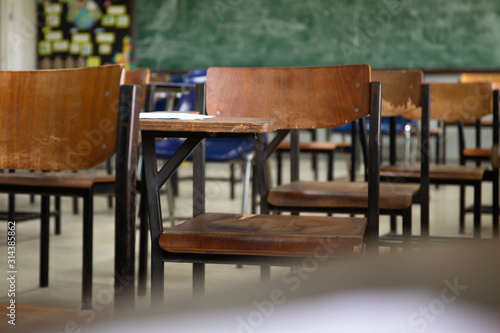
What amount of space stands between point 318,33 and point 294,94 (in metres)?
6.14

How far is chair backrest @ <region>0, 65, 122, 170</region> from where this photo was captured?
135 centimetres

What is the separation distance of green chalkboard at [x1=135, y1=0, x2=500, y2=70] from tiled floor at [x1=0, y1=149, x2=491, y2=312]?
8.92ft

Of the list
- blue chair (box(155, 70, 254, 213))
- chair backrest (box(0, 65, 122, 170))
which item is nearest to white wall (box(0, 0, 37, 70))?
blue chair (box(155, 70, 254, 213))

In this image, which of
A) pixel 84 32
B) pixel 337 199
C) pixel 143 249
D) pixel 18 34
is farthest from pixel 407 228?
pixel 18 34

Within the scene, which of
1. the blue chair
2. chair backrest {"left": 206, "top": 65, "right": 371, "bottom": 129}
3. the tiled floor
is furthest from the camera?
the blue chair

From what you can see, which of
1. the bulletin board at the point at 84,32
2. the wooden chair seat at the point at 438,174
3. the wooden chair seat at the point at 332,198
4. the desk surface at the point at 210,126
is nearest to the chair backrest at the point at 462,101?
the wooden chair seat at the point at 438,174

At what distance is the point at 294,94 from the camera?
1.70 metres

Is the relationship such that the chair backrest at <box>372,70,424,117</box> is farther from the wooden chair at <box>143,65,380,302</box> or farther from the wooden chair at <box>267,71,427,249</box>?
the wooden chair at <box>143,65,380,302</box>

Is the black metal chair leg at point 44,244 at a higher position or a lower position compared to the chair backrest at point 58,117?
lower

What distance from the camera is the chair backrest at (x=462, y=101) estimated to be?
10.2ft

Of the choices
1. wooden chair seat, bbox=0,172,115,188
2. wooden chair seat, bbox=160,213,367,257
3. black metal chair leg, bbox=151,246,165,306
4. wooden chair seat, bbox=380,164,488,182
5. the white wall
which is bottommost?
black metal chair leg, bbox=151,246,165,306

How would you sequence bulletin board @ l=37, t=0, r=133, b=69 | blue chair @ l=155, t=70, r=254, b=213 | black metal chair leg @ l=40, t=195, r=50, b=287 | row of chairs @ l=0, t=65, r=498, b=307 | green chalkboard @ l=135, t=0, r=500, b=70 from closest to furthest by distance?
row of chairs @ l=0, t=65, r=498, b=307, black metal chair leg @ l=40, t=195, r=50, b=287, blue chair @ l=155, t=70, r=254, b=213, green chalkboard @ l=135, t=0, r=500, b=70, bulletin board @ l=37, t=0, r=133, b=69

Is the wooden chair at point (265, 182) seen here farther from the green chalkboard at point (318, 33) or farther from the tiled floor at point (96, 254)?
the green chalkboard at point (318, 33)

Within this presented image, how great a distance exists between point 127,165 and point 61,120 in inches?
21.1
